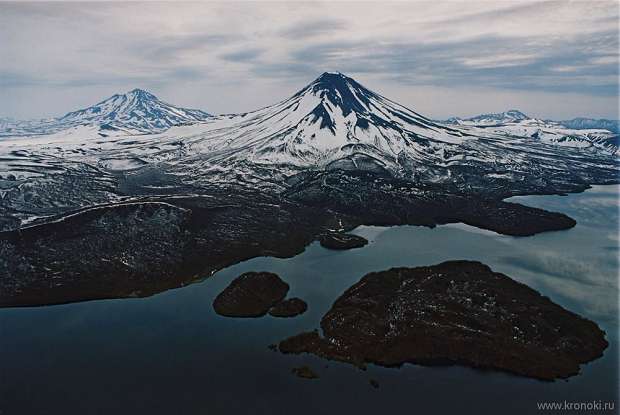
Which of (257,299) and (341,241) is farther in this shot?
(341,241)

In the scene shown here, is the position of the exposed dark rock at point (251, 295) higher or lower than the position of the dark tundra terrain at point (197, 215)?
lower

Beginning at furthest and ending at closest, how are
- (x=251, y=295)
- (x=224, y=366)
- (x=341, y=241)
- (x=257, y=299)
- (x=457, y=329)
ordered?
(x=341, y=241) < (x=251, y=295) < (x=257, y=299) < (x=457, y=329) < (x=224, y=366)

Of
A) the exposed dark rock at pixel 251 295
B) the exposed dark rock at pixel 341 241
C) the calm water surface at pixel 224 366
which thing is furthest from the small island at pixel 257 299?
the exposed dark rock at pixel 341 241

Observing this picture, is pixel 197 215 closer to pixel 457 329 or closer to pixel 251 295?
pixel 251 295

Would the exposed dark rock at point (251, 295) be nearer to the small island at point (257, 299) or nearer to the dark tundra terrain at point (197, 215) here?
the small island at point (257, 299)

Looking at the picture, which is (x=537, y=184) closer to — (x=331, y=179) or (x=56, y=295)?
(x=331, y=179)

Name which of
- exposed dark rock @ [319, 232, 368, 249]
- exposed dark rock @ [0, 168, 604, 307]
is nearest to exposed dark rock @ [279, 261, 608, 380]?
exposed dark rock @ [319, 232, 368, 249]

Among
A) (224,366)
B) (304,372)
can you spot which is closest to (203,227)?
(224,366)

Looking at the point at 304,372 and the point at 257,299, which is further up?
the point at 257,299
